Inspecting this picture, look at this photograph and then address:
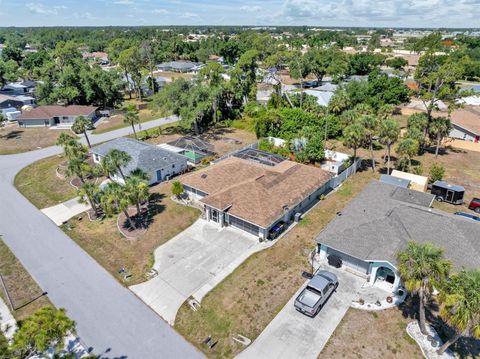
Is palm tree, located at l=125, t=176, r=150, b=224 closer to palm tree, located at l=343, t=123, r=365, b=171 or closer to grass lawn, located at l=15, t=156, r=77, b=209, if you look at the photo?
grass lawn, located at l=15, t=156, r=77, b=209

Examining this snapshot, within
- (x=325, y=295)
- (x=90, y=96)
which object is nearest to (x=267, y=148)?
(x=325, y=295)

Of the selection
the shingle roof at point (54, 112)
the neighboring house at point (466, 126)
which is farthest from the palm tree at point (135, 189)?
the neighboring house at point (466, 126)

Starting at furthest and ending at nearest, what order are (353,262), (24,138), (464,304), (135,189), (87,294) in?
(24,138) → (135,189) → (353,262) → (87,294) → (464,304)

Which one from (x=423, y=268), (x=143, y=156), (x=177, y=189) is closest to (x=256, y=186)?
(x=177, y=189)

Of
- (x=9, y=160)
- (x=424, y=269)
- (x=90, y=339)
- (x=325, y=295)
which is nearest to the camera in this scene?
(x=424, y=269)

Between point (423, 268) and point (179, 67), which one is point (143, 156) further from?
point (179, 67)

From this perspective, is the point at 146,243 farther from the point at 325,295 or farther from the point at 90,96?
the point at 90,96

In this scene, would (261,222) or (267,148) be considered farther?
(267,148)
